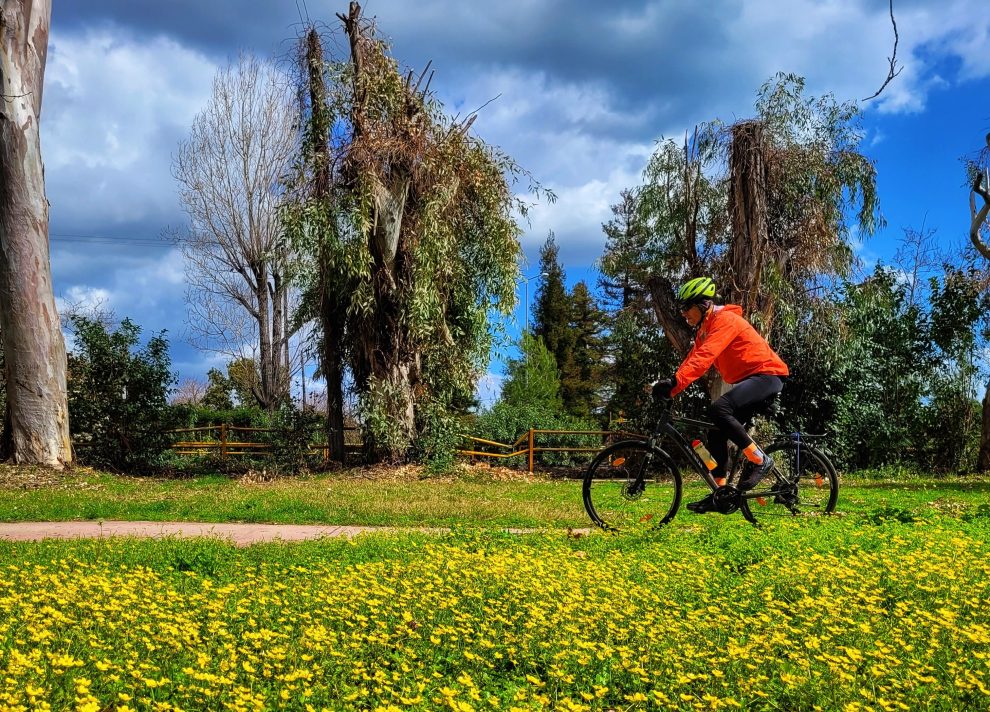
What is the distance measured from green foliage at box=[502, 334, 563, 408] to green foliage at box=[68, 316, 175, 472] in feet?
64.9

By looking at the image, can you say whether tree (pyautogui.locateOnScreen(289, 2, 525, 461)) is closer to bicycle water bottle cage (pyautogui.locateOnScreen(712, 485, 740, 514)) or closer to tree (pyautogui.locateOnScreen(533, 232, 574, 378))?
bicycle water bottle cage (pyautogui.locateOnScreen(712, 485, 740, 514))

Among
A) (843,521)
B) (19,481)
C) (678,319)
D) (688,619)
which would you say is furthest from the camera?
(678,319)

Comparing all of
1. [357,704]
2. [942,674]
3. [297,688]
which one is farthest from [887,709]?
[297,688]

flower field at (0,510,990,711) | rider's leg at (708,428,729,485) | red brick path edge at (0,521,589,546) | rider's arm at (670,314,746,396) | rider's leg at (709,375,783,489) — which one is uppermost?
rider's arm at (670,314,746,396)

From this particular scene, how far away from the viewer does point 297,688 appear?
3.30 meters

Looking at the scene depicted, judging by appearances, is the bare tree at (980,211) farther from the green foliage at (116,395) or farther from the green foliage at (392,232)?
the green foliage at (116,395)

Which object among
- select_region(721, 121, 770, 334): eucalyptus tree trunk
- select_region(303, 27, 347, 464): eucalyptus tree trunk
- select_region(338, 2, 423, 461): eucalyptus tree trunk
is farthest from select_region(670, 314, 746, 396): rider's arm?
select_region(303, 27, 347, 464): eucalyptus tree trunk

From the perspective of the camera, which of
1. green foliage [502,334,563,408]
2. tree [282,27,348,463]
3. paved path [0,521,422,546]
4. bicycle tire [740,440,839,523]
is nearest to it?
paved path [0,521,422,546]

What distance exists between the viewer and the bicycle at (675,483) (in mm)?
7355

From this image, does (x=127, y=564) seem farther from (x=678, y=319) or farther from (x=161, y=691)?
(x=678, y=319)

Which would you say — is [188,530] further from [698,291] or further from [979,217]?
[979,217]

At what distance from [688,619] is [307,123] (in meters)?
15.0

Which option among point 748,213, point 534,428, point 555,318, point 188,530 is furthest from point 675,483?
point 555,318

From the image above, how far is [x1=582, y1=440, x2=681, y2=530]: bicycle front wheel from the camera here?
24.3ft
